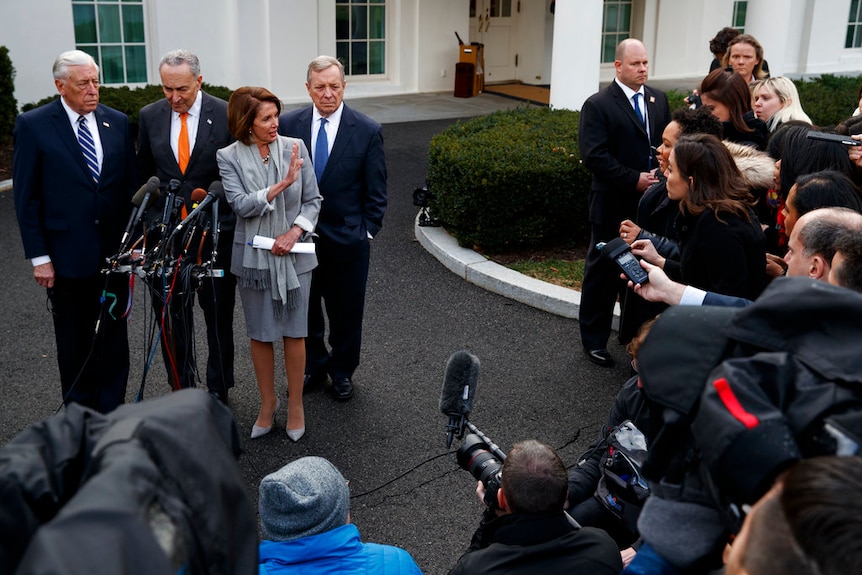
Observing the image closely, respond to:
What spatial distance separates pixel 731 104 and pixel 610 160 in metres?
0.97

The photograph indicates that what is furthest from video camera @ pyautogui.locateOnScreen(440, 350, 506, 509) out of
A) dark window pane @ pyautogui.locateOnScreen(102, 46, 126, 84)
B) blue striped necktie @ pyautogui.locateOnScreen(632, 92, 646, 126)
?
dark window pane @ pyautogui.locateOnScreen(102, 46, 126, 84)

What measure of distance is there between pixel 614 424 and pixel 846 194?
1.68 meters

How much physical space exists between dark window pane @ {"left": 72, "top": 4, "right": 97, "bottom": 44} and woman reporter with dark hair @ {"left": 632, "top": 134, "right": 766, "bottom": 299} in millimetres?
11406

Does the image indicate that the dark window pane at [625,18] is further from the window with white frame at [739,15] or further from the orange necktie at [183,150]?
the orange necktie at [183,150]

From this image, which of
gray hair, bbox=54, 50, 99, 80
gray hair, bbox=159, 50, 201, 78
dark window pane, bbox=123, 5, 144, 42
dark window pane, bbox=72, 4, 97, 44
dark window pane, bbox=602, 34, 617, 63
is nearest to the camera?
gray hair, bbox=54, 50, 99, 80

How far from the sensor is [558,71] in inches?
483

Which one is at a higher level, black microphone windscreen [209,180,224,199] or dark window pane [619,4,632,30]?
dark window pane [619,4,632,30]

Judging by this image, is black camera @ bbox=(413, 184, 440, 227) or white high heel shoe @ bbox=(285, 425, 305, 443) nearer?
white high heel shoe @ bbox=(285, 425, 305, 443)

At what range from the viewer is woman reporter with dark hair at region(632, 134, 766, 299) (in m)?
4.31

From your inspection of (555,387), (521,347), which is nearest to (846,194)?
(555,387)

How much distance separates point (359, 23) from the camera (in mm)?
16109

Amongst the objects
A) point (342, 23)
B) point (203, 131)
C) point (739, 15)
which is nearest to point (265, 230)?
point (203, 131)

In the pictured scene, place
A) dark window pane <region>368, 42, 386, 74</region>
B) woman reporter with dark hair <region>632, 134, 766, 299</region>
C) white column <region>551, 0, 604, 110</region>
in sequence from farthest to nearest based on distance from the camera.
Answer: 1. dark window pane <region>368, 42, 386, 74</region>
2. white column <region>551, 0, 604, 110</region>
3. woman reporter with dark hair <region>632, 134, 766, 299</region>

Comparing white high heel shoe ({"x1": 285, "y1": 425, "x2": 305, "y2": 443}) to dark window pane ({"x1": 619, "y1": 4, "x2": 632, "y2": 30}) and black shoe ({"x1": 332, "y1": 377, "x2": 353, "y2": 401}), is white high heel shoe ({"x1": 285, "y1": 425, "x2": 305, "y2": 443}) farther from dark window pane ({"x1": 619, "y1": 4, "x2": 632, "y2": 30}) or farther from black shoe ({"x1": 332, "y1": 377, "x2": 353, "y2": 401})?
dark window pane ({"x1": 619, "y1": 4, "x2": 632, "y2": 30})
